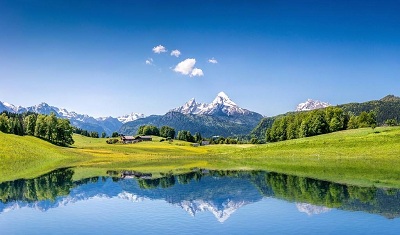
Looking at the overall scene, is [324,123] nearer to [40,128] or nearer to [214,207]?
[40,128]

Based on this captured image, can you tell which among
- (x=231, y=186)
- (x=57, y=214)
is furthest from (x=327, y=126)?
(x=57, y=214)

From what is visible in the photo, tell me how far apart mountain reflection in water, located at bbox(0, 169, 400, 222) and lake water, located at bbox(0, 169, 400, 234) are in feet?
0.29

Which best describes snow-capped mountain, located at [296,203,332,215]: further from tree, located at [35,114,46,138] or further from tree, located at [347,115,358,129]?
tree, located at [347,115,358,129]

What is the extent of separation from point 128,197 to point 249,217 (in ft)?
63.6

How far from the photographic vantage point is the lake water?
94.8ft

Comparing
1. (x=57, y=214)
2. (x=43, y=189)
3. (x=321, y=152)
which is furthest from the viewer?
(x=321, y=152)

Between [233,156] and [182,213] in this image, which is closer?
[182,213]

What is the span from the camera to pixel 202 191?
4922 centimetres

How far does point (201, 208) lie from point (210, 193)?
35.3 feet

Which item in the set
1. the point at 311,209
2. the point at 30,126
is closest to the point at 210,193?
the point at 311,209

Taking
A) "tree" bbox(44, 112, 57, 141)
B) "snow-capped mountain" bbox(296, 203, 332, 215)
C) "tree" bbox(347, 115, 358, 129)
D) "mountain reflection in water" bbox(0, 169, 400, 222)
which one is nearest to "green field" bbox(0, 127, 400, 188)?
"mountain reflection in water" bbox(0, 169, 400, 222)

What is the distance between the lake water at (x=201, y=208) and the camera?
28.9 meters

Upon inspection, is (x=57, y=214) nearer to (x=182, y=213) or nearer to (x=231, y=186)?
(x=182, y=213)

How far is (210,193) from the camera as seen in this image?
4794cm
